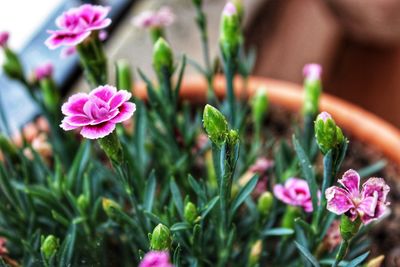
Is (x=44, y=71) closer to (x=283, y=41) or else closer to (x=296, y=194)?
(x=296, y=194)

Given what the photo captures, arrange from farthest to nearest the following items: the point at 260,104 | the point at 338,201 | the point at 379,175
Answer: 1. the point at 379,175
2. the point at 260,104
3. the point at 338,201

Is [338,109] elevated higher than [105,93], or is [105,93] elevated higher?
[105,93]

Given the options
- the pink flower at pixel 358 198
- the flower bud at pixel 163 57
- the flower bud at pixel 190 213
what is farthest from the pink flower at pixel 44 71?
the pink flower at pixel 358 198

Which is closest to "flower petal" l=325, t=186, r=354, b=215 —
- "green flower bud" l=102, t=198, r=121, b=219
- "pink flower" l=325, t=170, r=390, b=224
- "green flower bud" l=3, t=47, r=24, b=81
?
"pink flower" l=325, t=170, r=390, b=224

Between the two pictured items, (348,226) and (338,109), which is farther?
(338,109)

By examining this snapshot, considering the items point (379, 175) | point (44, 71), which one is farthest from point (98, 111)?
point (379, 175)

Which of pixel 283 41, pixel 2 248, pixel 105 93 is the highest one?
pixel 105 93
